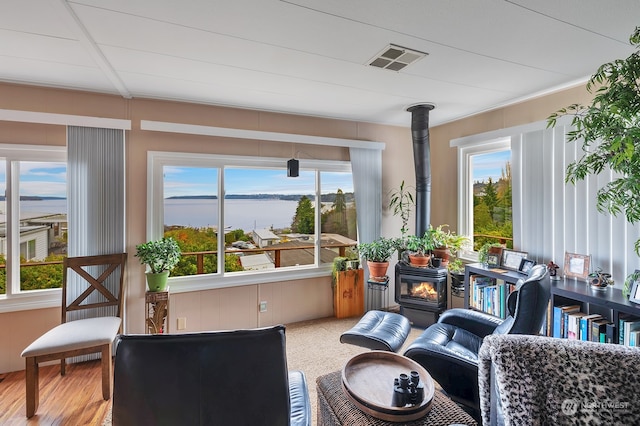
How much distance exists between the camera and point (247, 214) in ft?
11.1

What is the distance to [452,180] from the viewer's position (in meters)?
3.75

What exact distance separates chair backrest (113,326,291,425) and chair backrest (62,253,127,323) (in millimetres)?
1888

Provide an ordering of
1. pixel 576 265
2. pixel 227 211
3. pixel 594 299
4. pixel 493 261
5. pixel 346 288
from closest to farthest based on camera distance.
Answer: pixel 594 299 < pixel 576 265 < pixel 493 261 < pixel 227 211 < pixel 346 288

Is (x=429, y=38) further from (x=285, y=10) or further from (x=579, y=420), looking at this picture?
(x=579, y=420)

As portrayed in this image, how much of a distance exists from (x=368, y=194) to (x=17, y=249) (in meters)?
3.50

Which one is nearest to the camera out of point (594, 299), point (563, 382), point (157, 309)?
point (563, 382)

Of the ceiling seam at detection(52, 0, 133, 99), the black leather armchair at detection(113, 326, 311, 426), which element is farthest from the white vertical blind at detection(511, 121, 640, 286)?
the ceiling seam at detection(52, 0, 133, 99)

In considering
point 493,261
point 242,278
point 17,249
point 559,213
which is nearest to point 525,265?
point 493,261

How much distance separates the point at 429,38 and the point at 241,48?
3.93 ft

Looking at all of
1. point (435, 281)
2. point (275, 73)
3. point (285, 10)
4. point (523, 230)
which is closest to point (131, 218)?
point (275, 73)

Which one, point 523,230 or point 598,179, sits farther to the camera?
point 523,230

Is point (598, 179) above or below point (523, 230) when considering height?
above

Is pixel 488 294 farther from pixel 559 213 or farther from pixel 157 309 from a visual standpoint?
pixel 157 309

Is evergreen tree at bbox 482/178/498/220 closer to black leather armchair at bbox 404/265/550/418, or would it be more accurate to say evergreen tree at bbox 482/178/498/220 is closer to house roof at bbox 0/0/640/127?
house roof at bbox 0/0/640/127
